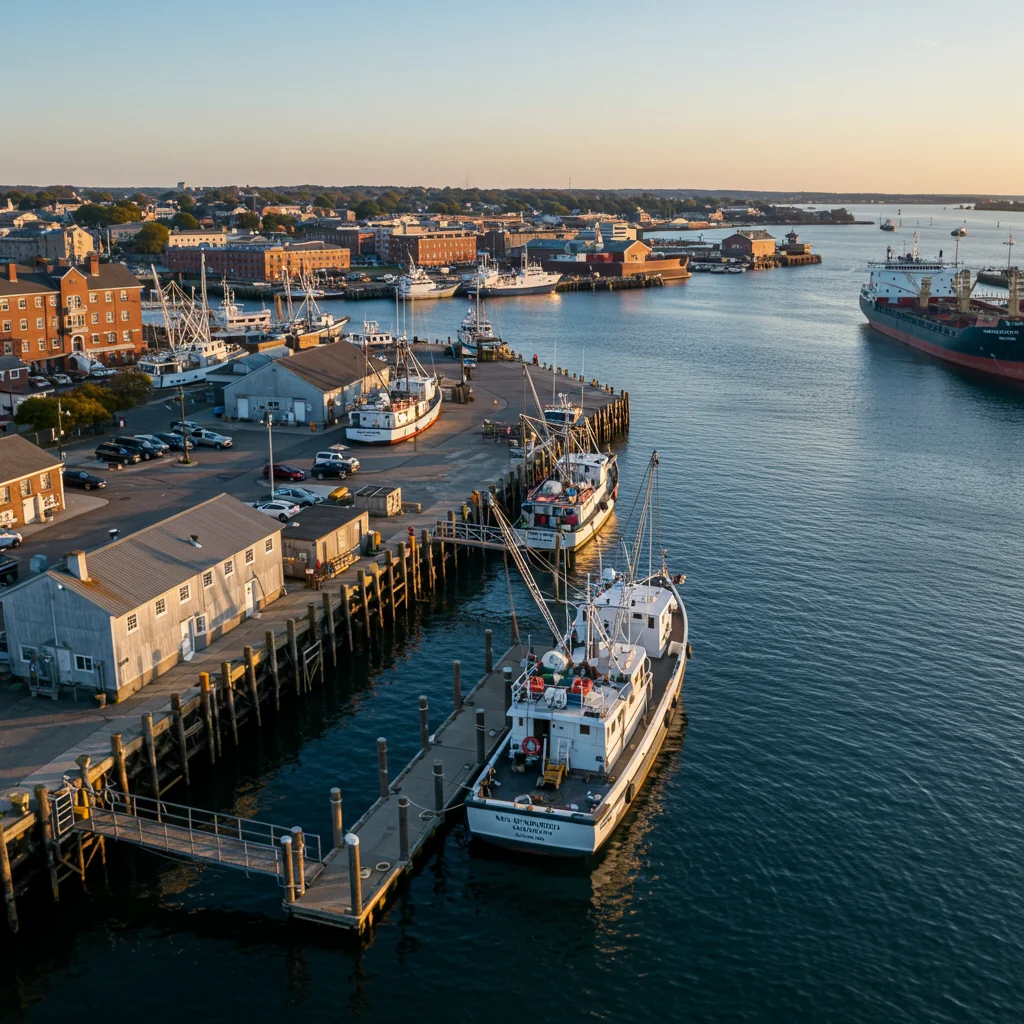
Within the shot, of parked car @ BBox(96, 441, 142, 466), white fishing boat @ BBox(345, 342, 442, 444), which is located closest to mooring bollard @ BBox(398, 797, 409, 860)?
parked car @ BBox(96, 441, 142, 466)

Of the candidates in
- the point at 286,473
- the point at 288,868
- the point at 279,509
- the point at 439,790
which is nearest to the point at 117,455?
the point at 286,473

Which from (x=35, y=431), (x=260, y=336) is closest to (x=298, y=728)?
(x=35, y=431)

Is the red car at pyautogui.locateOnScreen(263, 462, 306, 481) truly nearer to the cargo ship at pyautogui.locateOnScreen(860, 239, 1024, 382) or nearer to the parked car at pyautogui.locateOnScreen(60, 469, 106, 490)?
the parked car at pyautogui.locateOnScreen(60, 469, 106, 490)

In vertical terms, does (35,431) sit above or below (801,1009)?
above

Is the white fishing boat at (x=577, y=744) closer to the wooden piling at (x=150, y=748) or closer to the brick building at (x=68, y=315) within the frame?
the wooden piling at (x=150, y=748)

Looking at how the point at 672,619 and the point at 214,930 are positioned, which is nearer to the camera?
the point at 214,930

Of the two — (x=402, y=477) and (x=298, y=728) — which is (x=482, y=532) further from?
(x=298, y=728)
